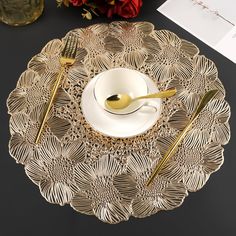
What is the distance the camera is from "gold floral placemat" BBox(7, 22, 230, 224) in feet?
2.37

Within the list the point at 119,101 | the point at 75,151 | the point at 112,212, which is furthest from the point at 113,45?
the point at 112,212

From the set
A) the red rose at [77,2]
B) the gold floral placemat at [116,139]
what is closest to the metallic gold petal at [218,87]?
the gold floral placemat at [116,139]

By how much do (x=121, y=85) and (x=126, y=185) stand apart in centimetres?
20

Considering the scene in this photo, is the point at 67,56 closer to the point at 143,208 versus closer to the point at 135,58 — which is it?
the point at 135,58

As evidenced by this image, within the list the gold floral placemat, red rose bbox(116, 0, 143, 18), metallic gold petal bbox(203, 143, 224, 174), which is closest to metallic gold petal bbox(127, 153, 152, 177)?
the gold floral placemat

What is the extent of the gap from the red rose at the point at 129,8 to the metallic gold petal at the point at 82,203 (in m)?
0.41

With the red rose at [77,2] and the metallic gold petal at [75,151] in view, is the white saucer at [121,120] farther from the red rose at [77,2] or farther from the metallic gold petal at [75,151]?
the red rose at [77,2]

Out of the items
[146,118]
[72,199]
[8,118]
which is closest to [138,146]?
[146,118]

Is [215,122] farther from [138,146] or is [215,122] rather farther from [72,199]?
[72,199]

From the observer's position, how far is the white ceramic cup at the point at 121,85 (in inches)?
31.0

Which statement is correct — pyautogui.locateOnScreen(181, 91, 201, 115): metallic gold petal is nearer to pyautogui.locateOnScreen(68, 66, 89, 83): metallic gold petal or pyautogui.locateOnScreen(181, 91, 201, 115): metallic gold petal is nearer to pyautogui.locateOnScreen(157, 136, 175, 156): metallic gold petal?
pyautogui.locateOnScreen(157, 136, 175, 156): metallic gold petal

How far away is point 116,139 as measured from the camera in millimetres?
769

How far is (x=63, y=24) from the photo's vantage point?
3.03 feet

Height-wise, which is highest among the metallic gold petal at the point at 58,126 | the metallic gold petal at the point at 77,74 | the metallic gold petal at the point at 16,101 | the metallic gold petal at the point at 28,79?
the metallic gold petal at the point at 77,74
